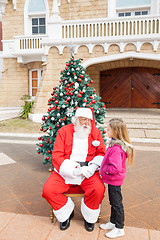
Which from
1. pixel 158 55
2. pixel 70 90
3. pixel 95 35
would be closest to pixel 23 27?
pixel 95 35

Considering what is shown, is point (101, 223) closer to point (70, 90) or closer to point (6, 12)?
point (70, 90)

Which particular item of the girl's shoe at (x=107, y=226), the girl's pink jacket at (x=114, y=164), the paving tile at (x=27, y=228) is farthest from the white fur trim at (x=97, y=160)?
the paving tile at (x=27, y=228)

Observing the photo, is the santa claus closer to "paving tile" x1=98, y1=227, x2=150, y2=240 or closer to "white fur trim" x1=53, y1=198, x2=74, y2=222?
"white fur trim" x1=53, y1=198, x2=74, y2=222

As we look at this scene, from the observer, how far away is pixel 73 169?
2.35 meters

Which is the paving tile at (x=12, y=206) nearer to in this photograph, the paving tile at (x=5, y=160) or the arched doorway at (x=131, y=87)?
the paving tile at (x=5, y=160)

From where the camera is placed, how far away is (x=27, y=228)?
2.37m

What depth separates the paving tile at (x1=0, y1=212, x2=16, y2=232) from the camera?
241cm

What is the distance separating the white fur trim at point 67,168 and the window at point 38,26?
11.9 metres

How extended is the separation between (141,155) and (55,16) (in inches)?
273

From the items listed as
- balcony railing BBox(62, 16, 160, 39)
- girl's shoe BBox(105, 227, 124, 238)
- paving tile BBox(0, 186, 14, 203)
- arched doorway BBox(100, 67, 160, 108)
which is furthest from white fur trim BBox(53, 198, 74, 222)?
arched doorway BBox(100, 67, 160, 108)

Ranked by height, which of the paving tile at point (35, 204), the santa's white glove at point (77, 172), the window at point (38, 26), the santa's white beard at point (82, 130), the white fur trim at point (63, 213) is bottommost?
the paving tile at point (35, 204)

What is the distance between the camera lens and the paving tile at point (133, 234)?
222 cm

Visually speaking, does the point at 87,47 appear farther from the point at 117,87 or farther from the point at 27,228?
the point at 27,228

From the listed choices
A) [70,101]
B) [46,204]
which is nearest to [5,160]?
[70,101]
